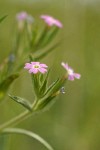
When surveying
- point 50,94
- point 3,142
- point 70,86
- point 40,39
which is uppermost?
point 70,86

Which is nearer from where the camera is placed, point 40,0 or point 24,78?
point 24,78

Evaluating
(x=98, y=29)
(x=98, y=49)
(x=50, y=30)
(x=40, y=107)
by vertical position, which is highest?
(x=98, y=29)

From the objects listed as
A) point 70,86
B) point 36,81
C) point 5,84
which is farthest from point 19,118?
point 70,86

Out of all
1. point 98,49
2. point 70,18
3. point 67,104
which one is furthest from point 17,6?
point 67,104

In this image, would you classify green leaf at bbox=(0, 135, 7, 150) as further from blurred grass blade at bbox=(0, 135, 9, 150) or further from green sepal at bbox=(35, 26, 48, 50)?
green sepal at bbox=(35, 26, 48, 50)

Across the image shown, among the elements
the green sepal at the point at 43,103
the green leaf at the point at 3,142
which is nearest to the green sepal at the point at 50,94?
the green sepal at the point at 43,103

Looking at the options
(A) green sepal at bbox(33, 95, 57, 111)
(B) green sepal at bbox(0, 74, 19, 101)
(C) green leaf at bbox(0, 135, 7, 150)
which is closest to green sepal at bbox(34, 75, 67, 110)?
(A) green sepal at bbox(33, 95, 57, 111)

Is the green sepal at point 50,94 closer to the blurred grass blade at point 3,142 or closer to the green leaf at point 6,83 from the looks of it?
the green leaf at point 6,83

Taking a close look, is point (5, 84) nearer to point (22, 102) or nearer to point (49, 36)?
point (22, 102)

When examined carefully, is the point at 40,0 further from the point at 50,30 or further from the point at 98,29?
the point at 50,30
